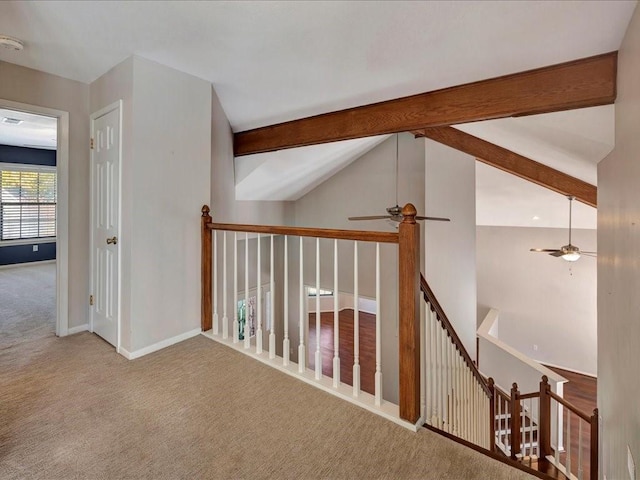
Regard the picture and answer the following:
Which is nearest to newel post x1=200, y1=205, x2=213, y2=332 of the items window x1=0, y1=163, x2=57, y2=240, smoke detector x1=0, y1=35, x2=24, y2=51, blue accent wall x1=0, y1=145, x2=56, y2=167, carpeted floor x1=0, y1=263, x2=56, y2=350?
carpeted floor x1=0, y1=263, x2=56, y2=350

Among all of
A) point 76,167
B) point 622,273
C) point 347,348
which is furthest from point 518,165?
point 347,348

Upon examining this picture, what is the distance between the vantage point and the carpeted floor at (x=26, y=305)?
2995mm

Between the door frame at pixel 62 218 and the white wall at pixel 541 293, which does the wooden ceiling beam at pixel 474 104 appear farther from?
the white wall at pixel 541 293

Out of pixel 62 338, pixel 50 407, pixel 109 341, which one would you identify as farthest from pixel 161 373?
pixel 62 338

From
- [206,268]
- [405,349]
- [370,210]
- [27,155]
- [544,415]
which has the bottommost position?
[544,415]

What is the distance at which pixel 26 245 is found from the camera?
6.64m

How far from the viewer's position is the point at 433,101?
2.58 metres

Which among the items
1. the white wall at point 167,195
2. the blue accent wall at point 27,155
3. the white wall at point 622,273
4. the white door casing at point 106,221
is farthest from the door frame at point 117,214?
the blue accent wall at point 27,155

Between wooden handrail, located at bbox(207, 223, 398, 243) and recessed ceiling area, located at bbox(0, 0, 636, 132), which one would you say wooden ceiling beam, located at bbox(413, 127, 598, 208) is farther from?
wooden handrail, located at bbox(207, 223, 398, 243)

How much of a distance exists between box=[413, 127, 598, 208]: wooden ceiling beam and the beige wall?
3.21 m

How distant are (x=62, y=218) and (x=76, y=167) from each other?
449 millimetres

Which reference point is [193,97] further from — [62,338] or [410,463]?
[410,463]

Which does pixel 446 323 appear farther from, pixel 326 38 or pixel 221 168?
pixel 221 168

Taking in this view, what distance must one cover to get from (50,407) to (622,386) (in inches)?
122
